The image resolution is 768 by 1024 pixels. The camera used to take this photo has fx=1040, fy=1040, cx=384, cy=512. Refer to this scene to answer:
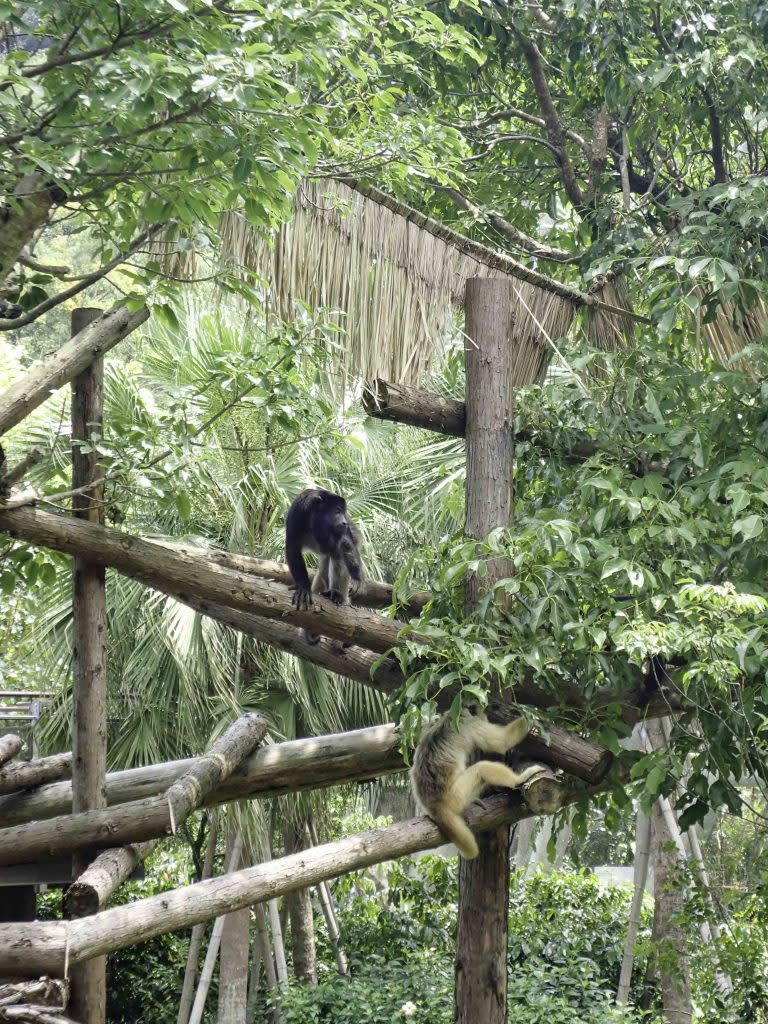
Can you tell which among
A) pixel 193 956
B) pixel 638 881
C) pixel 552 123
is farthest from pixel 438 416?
pixel 193 956

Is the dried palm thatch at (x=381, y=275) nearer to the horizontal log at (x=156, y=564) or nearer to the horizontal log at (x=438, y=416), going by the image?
the horizontal log at (x=438, y=416)

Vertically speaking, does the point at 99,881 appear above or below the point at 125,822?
below

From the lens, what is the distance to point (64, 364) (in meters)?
4.70

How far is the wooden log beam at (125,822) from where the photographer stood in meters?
4.59

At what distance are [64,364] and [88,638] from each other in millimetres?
1296

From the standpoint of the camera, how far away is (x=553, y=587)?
14.7 ft

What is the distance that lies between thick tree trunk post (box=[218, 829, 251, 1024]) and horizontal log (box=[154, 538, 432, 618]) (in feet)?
12.6

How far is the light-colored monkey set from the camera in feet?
15.6

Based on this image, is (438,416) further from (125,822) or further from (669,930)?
(669,930)

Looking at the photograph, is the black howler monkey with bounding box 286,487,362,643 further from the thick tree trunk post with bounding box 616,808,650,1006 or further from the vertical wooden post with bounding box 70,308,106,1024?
the thick tree trunk post with bounding box 616,808,650,1006

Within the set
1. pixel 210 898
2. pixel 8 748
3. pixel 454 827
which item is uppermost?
pixel 8 748

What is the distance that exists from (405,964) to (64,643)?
4529mm

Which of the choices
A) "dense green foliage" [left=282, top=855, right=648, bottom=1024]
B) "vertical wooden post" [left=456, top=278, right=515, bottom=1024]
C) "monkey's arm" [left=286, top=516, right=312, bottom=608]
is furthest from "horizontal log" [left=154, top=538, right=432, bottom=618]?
"dense green foliage" [left=282, top=855, right=648, bottom=1024]

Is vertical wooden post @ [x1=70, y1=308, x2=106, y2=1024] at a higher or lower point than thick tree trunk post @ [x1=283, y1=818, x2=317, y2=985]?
higher
